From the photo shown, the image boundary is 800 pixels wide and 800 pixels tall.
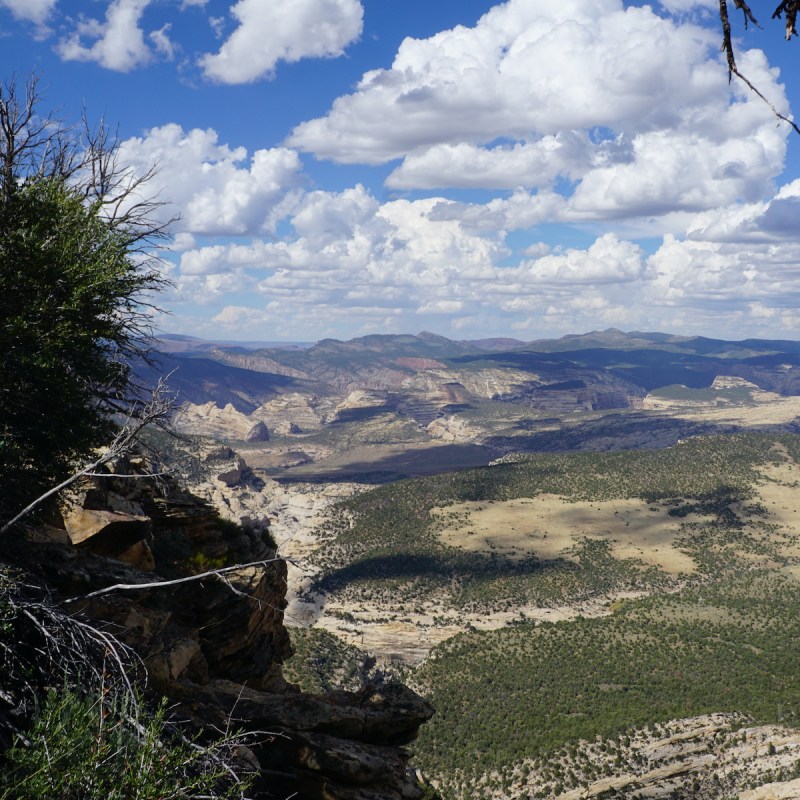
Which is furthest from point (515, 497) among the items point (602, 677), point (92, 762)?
point (92, 762)

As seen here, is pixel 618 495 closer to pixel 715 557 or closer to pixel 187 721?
pixel 715 557

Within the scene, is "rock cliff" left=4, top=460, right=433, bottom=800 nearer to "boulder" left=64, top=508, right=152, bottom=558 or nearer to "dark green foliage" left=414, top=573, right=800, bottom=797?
"boulder" left=64, top=508, right=152, bottom=558

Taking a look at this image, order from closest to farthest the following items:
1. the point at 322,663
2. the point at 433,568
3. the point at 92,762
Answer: the point at 92,762, the point at 322,663, the point at 433,568

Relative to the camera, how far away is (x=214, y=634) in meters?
22.2

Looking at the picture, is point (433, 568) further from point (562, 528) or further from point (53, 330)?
point (53, 330)

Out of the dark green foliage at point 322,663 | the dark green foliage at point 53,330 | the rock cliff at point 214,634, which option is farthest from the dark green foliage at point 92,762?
the dark green foliage at point 322,663

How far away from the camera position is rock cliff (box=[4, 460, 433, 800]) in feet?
49.8

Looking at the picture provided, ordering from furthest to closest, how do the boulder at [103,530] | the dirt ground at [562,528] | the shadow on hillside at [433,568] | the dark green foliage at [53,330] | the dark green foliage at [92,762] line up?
the dirt ground at [562,528] → the shadow on hillside at [433,568] → the boulder at [103,530] → the dark green foliage at [53,330] → the dark green foliage at [92,762]

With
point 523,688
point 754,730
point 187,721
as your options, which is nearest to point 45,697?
point 187,721

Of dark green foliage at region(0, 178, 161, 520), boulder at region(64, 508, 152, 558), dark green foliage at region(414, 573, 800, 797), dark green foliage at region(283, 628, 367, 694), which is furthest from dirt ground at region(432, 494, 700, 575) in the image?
dark green foliage at region(0, 178, 161, 520)

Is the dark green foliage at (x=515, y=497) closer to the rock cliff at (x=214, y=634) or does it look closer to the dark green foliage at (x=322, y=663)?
the dark green foliage at (x=322, y=663)

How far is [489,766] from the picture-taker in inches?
1623

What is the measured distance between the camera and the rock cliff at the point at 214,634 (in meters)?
15.2

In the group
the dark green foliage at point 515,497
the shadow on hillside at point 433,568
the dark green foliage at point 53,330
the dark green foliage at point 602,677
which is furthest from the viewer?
the shadow on hillside at point 433,568
